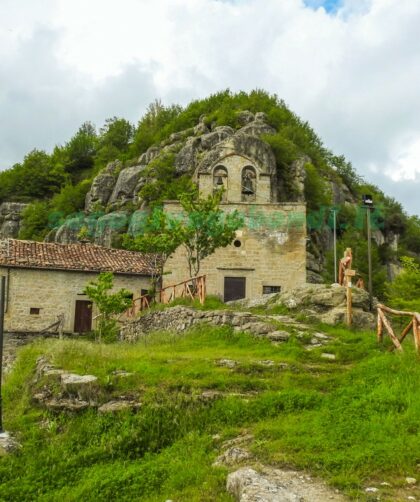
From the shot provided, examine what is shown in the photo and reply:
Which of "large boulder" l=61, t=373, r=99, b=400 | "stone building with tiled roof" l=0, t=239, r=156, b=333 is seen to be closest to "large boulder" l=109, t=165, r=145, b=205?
"stone building with tiled roof" l=0, t=239, r=156, b=333

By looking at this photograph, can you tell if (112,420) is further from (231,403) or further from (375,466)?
(375,466)

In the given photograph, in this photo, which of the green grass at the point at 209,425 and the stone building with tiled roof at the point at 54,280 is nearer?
the green grass at the point at 209,425

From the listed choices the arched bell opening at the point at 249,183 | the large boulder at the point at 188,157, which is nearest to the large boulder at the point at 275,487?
Answer: the arched bell opening at the point at 249,183

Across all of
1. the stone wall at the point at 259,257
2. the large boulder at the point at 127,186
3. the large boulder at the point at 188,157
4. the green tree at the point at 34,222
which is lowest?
the stone wall at the point at 259,257

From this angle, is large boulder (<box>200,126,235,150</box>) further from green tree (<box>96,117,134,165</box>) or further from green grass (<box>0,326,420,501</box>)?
green grass (<box>0,326,420,501</box>)

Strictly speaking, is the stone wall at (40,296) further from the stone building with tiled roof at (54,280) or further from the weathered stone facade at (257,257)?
the weathered stone facade at (257,257)

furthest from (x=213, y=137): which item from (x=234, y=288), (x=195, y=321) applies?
(x=195, y=321)

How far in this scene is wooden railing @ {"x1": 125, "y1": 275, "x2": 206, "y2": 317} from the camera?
17509 mm

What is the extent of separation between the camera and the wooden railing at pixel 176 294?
17509 mm

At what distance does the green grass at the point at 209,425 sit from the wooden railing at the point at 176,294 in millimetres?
6305

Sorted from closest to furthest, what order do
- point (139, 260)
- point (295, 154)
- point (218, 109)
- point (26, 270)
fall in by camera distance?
point (26, 270) < point (139, 260) < point (295, 154) < point (218, 109)

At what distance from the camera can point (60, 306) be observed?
26.8 meters

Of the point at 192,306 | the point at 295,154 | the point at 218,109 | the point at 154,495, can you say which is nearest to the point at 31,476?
the point at 154,495

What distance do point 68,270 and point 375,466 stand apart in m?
23.0
